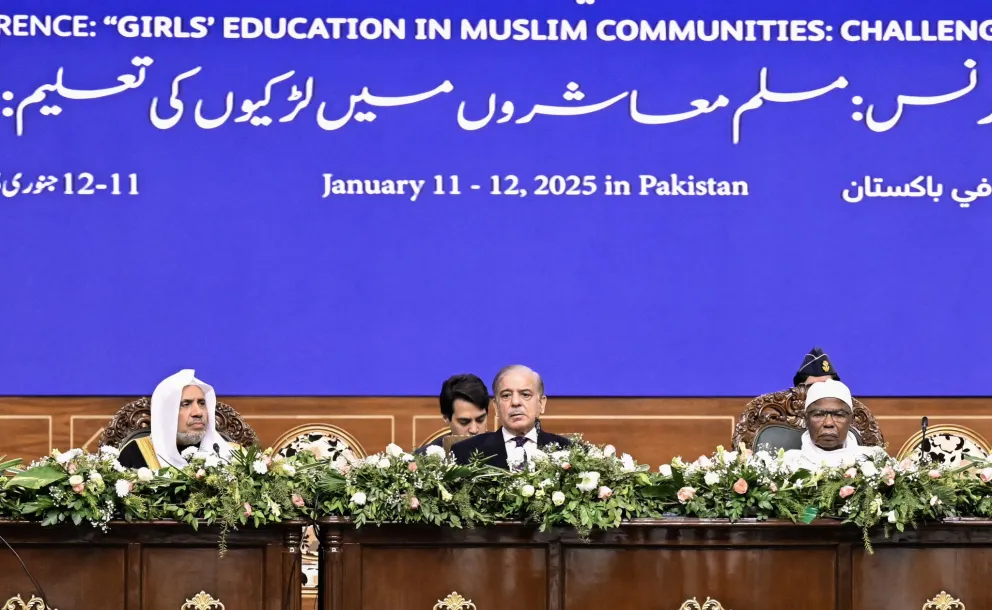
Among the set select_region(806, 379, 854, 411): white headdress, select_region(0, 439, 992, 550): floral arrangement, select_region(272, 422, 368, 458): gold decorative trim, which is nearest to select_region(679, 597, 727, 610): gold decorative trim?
select_region(0, 439, 992, 550): floral arrangement

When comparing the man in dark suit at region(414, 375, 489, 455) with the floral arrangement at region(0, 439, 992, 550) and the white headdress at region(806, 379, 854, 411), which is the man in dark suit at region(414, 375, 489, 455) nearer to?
the white headdress at region(806, 379, 854, 411)

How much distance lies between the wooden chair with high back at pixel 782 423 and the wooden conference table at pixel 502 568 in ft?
4.76

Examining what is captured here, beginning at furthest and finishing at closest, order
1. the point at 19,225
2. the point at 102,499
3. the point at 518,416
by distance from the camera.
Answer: the point at 19,225
the point at 518,416
the point at 102,499

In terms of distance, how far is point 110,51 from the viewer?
6.60m

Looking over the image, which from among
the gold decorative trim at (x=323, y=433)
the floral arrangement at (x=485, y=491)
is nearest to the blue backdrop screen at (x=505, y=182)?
the gold decorative trim at (x=323, y=433)

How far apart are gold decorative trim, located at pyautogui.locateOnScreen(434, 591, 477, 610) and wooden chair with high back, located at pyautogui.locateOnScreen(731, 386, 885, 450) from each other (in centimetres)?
175

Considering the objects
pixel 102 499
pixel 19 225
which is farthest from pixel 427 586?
pixel 19 225

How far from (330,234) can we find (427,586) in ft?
9.34

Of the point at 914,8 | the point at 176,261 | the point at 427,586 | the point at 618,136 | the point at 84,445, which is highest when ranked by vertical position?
the point at 914,8

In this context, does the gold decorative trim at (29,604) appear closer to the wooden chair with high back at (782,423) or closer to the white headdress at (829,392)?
the wooden chair with high back at (782,423)

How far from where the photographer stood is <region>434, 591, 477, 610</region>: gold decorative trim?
3.99 meters

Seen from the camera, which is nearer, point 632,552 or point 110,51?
point 632,552

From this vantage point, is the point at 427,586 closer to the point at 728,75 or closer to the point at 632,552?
the point at 632,552

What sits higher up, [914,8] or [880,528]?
[914,8]
